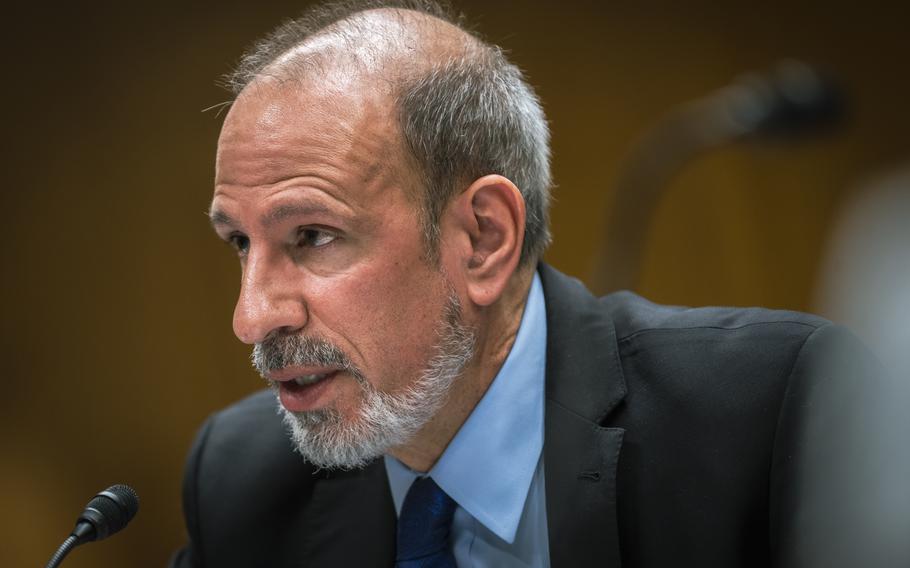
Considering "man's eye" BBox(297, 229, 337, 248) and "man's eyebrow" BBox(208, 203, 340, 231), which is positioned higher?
"man's eyebrow" BBox(208, 203, 340, 231)

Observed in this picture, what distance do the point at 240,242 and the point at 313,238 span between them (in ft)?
0.64

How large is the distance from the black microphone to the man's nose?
0.33m

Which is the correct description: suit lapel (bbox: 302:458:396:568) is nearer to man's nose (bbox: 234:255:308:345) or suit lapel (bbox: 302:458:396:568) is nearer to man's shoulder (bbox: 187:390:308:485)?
man's shoulder (bbox: 187:390:308:485)

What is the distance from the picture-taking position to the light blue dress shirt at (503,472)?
1.85m

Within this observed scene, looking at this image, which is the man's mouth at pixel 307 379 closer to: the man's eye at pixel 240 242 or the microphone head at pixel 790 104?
the man's eye at pixel 240 242

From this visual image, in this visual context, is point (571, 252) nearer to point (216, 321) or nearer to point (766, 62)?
point (766, 62)

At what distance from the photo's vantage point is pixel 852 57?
4.61 meters

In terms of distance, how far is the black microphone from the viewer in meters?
1.55

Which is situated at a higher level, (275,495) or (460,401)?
(460,401)

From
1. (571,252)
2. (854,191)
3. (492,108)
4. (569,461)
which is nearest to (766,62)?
(854,191)

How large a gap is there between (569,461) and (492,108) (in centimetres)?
70

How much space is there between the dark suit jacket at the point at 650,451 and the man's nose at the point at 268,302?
1.68 feet

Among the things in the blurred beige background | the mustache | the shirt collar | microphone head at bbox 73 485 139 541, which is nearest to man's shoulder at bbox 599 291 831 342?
the shirt collar

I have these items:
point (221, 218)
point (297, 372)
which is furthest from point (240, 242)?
point (297, 372)
